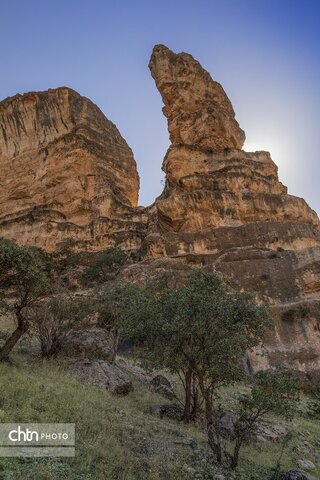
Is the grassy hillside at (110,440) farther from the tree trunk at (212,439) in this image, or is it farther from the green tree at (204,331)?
the green tree at (204,331)

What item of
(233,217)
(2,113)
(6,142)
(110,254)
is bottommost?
(110,254)

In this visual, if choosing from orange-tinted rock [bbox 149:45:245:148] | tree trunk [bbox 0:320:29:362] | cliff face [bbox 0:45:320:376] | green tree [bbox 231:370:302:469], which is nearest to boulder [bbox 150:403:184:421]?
green tree [bbox 231:370:302:469]

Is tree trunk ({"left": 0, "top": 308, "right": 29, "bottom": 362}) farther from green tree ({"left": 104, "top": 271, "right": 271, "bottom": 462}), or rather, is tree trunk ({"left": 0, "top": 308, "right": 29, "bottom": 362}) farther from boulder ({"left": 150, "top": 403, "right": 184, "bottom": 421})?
boulder ({"left": 150, "top": 403, "right": 184, "bottom": 421})

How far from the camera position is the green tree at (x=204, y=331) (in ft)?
43.5

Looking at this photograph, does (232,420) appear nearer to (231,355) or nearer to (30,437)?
(231,355)

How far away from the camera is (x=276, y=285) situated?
40469mm

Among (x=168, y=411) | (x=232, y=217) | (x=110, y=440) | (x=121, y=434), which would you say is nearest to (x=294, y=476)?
(x=121, y=434)

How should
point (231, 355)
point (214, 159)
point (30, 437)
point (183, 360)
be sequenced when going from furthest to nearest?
point (214, 159), point (183, 360), point (231, 355), point (30, 437)

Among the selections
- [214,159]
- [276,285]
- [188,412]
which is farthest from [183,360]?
[214,159]

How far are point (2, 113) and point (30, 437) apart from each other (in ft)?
341

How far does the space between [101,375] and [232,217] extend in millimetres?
42774

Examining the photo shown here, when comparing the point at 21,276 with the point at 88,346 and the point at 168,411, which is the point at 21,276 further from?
the point at 168,411

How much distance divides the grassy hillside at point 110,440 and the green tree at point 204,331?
147cm

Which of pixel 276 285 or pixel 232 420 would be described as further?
pixel 276 285
